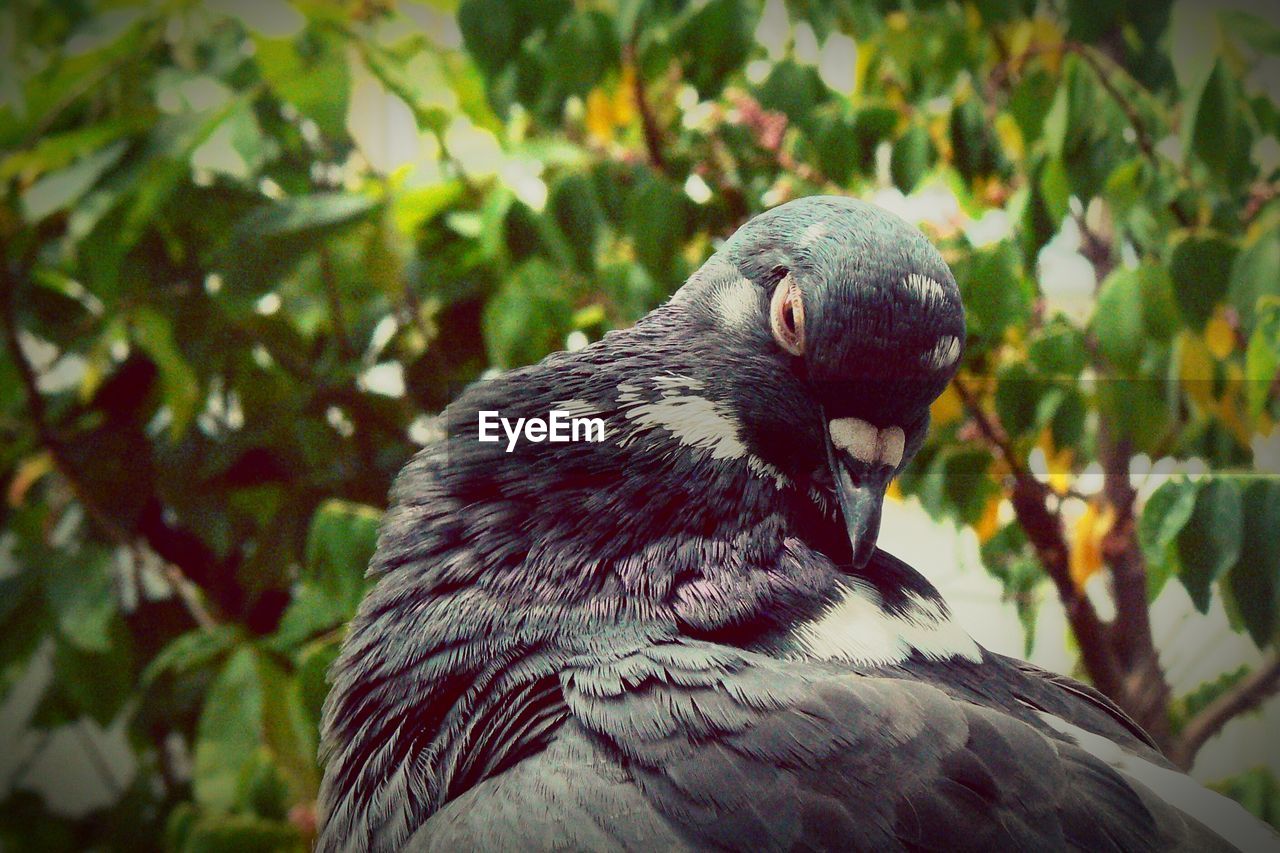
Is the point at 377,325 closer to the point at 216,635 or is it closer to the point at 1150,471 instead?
the point at 216,635

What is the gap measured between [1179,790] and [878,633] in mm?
176

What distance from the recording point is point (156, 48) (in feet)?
3.22

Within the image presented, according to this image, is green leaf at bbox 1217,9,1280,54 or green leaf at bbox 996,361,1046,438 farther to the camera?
green leaf at bbox 1217,9,1280,54

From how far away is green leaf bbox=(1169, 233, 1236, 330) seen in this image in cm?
81

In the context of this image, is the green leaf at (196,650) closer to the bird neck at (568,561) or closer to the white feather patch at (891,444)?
the bird neck at (568,561)

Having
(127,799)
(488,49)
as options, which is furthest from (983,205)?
(127,799)

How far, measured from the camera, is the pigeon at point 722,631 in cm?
45

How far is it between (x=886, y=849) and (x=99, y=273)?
3.03ft

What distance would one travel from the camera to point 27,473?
1.06 meters

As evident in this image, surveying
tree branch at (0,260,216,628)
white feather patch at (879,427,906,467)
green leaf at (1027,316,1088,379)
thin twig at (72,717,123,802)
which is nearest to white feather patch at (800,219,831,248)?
white feather patch at (879,427,906,467)

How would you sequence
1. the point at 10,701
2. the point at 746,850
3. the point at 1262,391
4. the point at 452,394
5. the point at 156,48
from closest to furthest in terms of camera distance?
the point at 746,850 < the point at 452,394 < the point at 1262,391 < the point at 156,48 < the point at 10,701

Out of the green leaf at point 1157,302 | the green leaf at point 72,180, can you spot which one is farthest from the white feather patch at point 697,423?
the green leaf at point 72,180

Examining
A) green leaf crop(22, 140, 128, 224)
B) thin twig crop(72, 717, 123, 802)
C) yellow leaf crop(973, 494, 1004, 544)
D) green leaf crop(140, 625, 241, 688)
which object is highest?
green leaf crop(22, 140, 128, 224)

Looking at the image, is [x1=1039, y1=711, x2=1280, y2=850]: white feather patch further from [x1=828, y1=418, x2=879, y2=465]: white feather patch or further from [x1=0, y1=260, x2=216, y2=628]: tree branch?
[x1=0, y1=260, x2=216, y2=628]: tree branch
